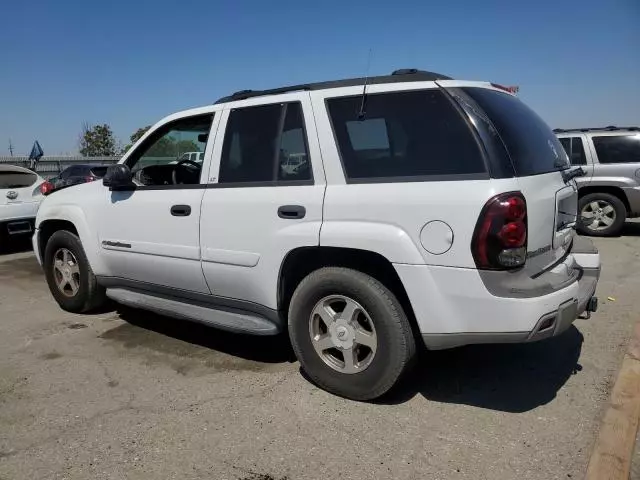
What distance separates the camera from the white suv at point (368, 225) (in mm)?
2730

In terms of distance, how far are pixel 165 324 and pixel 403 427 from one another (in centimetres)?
277

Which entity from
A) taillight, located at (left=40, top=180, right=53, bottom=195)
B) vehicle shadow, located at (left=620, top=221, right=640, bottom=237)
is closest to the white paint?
taillight, located at (left=40, top=180, right=53, bottom=195)

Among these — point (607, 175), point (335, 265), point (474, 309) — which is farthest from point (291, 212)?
point (607, 175)

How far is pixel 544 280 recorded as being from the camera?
285 cm

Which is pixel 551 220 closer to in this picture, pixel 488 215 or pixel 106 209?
pixel 488 215

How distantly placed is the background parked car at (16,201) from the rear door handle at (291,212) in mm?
6993

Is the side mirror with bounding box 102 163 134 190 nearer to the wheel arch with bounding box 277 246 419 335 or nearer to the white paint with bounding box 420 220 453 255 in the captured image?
the wheel arch with bounding box 277 246 419 335

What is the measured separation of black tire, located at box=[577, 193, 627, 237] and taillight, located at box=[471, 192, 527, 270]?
7.52 metres

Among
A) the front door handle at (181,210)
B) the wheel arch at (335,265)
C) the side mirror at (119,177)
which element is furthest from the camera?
the side mirror at (119,177)

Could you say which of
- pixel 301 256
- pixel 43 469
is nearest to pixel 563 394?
pixel 301 256

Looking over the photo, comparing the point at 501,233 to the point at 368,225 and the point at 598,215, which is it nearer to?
the point at 368,225

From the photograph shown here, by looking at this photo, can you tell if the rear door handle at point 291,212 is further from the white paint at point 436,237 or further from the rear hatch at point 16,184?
the rear hatch at point 16,184

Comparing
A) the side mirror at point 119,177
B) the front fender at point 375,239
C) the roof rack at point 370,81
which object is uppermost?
the roof rack at point 370,81

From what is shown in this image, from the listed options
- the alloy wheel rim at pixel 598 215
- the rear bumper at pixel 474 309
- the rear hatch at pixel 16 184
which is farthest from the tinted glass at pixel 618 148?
the rear hatch at pixel 16 184
